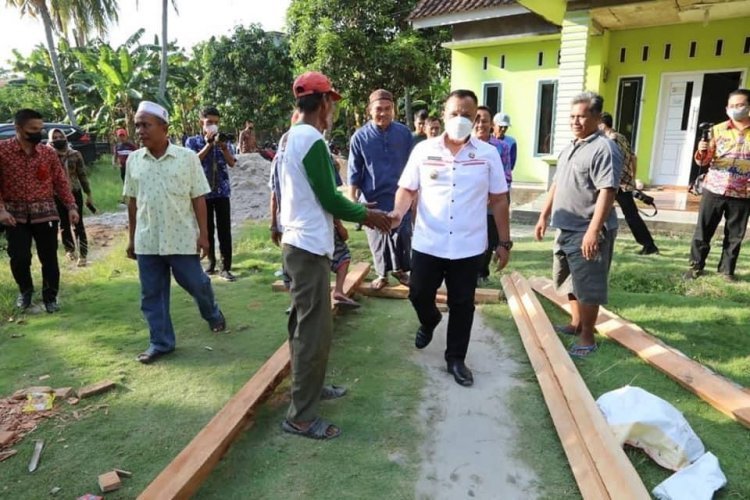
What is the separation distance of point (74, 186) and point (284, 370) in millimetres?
5601

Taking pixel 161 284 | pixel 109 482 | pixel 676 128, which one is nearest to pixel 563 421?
pixel 109 482

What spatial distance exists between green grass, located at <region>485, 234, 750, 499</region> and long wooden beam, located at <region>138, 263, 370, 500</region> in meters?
1.44

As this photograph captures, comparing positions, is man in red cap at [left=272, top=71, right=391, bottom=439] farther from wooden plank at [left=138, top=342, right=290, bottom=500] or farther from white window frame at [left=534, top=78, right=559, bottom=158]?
white window frame at [left=534, top=78, right=559, bottom=158]

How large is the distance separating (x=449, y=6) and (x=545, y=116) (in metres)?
3.25

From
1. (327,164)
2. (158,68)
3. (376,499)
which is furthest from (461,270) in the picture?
(158,68)

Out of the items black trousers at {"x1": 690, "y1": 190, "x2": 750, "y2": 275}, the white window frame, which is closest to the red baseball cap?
black trousers at {"x1": 690, "y1": 190, "x2": 750, "y2": 275}

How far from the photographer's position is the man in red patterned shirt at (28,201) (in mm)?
4523

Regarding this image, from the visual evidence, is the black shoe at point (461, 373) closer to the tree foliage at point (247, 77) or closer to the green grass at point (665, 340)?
the green grass at point (665, 340)

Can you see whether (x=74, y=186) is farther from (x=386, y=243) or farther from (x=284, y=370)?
(x=284, y=370)

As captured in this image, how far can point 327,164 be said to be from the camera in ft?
8.20

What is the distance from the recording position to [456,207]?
319 centimetres

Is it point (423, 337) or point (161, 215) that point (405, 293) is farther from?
point (161, 215)

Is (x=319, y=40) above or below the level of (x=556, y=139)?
above

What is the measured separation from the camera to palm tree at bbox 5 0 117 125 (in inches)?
719
